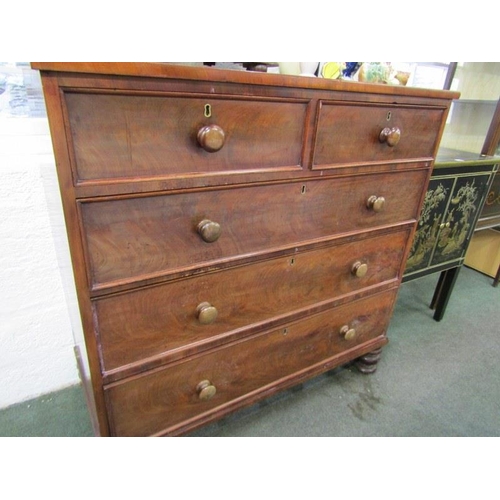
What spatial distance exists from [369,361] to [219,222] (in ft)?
3.08

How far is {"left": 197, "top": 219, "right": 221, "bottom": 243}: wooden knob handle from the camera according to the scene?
662 millimetres

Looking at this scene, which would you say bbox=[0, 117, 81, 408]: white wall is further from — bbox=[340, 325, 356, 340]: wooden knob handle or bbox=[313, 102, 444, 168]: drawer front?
bbox=[340, 325, 356, 340]: wooden knob handle

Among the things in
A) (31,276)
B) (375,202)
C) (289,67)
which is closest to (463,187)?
(375,202)

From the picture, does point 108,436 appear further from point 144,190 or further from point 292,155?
point 292,155

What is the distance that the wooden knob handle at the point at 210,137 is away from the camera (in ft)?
1.92

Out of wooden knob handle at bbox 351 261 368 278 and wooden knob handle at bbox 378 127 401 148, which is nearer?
wooden knob handle at bbox 378 127 401 148

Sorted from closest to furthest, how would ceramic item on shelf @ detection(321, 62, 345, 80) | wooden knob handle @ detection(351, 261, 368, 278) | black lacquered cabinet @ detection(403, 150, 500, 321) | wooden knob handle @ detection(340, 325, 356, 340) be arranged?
ceramic item on shelf @ detection(321, 62, 345, 80)
wooden knob handle @ detection(351, 261, 368, 278)
wooden knob handle @ detection(340, 325, 356, 340)
black lacquered cabinet @ detection(403, 150, 500, 321)

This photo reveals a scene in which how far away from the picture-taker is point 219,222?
0.70 metres

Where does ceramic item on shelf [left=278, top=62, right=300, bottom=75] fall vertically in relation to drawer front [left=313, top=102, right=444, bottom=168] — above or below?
above

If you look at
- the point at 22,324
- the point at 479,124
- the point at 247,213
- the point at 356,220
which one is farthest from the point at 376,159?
the point at 479,124

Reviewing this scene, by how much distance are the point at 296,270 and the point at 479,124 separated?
1.75m

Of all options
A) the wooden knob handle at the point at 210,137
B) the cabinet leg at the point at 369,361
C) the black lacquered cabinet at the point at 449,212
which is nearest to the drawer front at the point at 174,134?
the wooden knob handle at the point at 210,137

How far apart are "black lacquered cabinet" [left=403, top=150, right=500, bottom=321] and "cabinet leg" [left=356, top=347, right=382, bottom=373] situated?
34 cm

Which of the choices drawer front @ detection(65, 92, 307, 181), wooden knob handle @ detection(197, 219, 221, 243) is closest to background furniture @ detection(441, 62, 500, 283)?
drawer front @ detection(65, 92, 307, 181)
